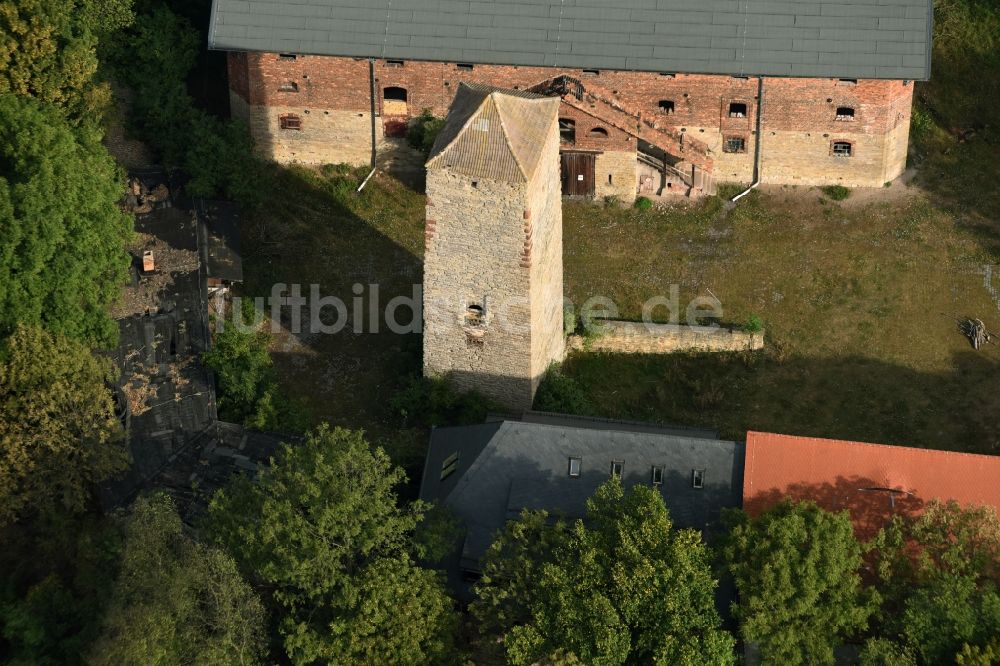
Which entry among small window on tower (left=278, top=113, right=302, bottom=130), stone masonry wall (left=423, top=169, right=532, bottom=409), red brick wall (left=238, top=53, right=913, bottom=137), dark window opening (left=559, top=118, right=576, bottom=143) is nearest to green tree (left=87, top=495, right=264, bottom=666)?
stone masonry wall (left=423, top=169, right=532, bottom=409)

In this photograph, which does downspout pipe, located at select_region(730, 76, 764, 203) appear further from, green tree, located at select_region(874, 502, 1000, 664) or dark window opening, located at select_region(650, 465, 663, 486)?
green tree, located at select_region(874, 502, 1000, 664)

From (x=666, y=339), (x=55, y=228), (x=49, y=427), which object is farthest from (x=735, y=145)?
(x=49, y=427)

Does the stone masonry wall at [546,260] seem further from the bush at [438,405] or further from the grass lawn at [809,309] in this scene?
the grass lawn at [809,309]

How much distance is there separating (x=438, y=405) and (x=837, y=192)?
17.1 metres

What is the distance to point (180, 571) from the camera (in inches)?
1870

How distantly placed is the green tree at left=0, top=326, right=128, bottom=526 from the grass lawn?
15013 millimetres

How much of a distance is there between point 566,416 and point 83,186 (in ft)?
52.8

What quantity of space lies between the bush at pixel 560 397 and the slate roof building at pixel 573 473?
328cm

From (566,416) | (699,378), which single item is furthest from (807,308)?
(566,416)

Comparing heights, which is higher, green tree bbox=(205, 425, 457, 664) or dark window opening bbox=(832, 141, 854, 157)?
dark window opening bbox=(832, 141, 854, 157)

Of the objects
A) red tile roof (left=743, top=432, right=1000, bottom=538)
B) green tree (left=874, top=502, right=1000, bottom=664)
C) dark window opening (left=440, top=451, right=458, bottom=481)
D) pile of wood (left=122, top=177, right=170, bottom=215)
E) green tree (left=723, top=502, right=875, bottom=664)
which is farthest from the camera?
pile of wood (left=122, top=177, right=170, bottom=215)

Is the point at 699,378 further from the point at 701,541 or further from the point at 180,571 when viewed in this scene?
the point at 180,571

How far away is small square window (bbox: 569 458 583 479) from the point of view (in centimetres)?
5116

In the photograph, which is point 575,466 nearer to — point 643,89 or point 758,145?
point 643,89
